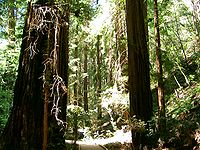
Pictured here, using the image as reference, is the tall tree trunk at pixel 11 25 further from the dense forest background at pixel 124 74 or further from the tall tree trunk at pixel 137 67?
the tall tree trunk at pixel 137 67

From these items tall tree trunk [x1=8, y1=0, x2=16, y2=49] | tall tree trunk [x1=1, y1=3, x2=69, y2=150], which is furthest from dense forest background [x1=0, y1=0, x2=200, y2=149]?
tall tree trunk [x1=1, y1=3, x2=69, y2=150]

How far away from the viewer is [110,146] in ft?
40.2

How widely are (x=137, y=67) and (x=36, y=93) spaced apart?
367cm

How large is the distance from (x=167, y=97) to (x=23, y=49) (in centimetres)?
918

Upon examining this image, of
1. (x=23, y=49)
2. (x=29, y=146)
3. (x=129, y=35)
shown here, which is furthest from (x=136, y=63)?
(x=29, y=146)

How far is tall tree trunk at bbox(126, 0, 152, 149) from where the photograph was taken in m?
9.70

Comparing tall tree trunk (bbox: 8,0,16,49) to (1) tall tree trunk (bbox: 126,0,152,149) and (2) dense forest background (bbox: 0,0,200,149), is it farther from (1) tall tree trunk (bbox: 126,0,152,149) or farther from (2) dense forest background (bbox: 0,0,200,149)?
(1) tall tree trunk (bbox: 126,0,152,149)

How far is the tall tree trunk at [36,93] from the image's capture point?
24.2 ft

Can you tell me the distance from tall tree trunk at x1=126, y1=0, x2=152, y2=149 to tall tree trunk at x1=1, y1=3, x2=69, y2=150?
259 cm

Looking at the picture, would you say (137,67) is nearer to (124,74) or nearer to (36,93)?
(124,74)

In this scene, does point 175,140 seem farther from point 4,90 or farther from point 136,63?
point 4,90

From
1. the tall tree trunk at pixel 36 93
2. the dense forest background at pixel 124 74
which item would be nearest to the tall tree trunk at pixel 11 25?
the dense forest background at pixel 124 74

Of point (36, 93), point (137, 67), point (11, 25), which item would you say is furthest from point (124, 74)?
point (11, 25)

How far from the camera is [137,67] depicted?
10047 mm
